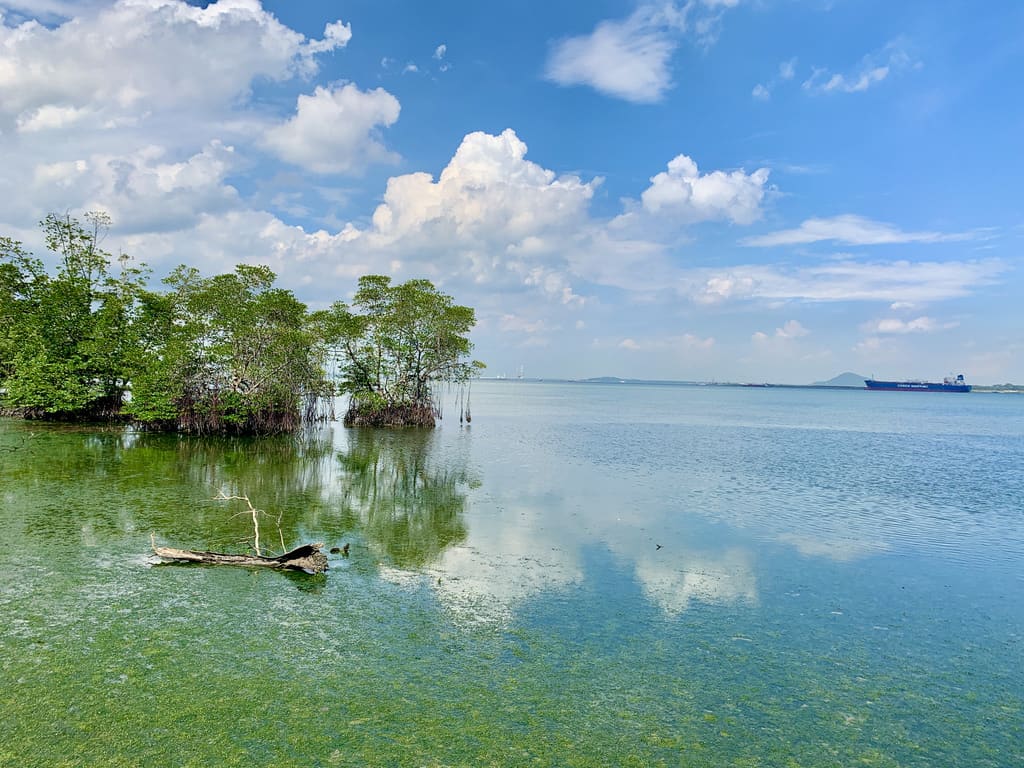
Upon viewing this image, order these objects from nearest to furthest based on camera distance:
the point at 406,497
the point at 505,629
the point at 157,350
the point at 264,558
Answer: the point at 505,629
the point at 264,558
the point at 406,497
the point at 157,350

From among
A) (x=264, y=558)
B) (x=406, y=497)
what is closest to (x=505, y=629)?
(x=264, y=558)

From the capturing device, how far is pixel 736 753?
470 centimetres

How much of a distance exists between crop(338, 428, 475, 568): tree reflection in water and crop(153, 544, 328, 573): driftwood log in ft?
3.87

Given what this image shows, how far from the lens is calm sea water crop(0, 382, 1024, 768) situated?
4.74m

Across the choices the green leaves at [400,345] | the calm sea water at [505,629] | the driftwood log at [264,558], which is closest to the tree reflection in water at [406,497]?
the calm sea water at [505,629]

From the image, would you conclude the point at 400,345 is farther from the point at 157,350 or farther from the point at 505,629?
the point at 505,629

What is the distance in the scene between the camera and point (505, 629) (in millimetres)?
6766

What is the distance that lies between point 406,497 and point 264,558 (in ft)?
19.4

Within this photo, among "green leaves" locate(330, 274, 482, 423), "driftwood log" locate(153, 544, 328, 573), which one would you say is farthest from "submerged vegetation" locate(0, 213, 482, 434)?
"driftwood log" locate(153, 544, 328, 573)

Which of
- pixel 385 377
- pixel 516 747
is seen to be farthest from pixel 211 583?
pixel 385 377

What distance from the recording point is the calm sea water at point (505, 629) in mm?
4742

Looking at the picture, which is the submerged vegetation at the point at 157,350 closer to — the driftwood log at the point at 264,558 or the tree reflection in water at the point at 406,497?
the tree reflection in water at the point at 406,497

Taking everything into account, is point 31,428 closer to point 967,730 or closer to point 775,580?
point 775,580

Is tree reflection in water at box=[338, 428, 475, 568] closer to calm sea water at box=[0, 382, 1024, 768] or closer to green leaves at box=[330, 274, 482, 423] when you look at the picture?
calm sea water at box=[0, 382, 1024, 768]
